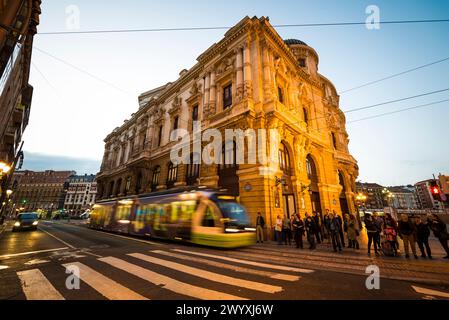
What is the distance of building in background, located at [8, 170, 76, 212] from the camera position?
85.4 metres

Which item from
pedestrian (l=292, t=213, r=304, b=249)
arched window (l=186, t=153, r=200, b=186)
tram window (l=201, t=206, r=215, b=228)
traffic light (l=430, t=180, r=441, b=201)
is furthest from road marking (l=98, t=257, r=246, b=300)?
traffic light (l=430, t=180, r=441, b=201)

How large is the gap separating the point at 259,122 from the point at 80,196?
4001 inches

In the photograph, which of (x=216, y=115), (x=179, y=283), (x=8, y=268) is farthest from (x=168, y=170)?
(x=179, y=283)

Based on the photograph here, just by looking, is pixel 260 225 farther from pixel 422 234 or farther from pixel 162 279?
pixel 162 279

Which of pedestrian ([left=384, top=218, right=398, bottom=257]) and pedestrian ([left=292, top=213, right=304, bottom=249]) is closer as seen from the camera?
pedestrian ([left=384, top=218, right=398, bottom=257])

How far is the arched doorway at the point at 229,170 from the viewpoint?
599 inches

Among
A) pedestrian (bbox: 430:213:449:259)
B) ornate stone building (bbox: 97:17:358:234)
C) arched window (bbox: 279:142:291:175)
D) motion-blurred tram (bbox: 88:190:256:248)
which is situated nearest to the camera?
pedestrian (bbox: 430:213:449:259)

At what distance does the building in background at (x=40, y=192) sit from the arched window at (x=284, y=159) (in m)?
102

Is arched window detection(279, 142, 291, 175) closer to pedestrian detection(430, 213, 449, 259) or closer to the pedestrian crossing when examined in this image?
pedestrian detection(430, 213, 449, 259)

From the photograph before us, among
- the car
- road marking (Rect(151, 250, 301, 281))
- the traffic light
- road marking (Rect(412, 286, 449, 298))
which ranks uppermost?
the traffic light

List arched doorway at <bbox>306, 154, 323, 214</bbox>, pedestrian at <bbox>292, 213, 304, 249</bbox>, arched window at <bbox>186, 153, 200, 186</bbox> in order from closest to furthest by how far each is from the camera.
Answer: pedestrian at <bbox>292, 213, 304, 249</bbox> → arched window at <bbox>186, 153, 200, 186</bbox> → arched doorway at <bbox>306, 154, 323, 214</bbox>

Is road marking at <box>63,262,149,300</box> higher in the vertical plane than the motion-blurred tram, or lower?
lower

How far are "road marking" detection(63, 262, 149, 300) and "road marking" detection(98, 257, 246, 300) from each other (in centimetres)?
61
